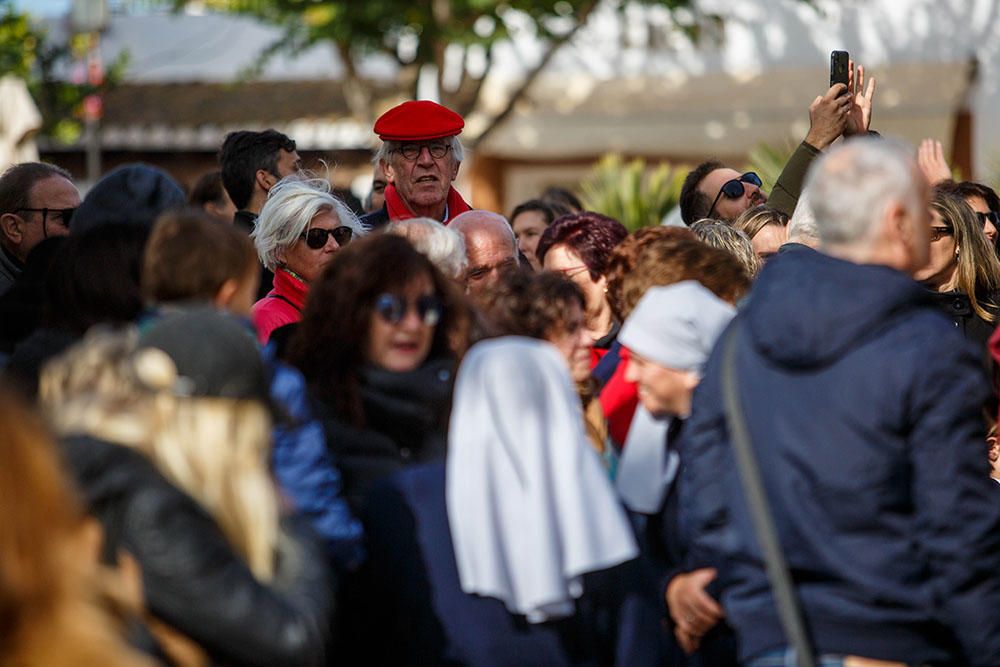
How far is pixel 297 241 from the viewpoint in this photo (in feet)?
16.9

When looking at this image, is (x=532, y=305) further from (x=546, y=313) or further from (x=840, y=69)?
(x=840, y=69)

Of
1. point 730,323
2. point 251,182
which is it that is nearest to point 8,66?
point 251,182

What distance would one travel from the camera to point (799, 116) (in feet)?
67.9

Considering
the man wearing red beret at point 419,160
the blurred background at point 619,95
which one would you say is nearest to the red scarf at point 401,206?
the man wearing red beret at point 419,160

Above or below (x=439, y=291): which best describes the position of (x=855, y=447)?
below

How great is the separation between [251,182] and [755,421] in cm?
346

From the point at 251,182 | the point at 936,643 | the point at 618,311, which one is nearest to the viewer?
the point at 936,643

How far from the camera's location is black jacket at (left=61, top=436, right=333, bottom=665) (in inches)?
108

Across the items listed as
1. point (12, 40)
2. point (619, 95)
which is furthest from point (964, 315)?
point (619, 95)

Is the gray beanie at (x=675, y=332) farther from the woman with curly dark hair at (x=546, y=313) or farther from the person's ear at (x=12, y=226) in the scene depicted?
the person's ear at (x=12, y=226)

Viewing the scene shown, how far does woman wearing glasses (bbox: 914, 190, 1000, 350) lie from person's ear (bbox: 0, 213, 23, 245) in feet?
11.3

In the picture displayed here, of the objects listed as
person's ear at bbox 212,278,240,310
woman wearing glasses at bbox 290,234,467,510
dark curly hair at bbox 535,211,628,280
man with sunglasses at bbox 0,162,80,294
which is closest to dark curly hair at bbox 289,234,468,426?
woman wearing glasses at bbox 290,234,467,510

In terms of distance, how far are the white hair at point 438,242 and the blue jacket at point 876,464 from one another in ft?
4.80

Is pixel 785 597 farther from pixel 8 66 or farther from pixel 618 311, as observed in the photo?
pixel 8 66
